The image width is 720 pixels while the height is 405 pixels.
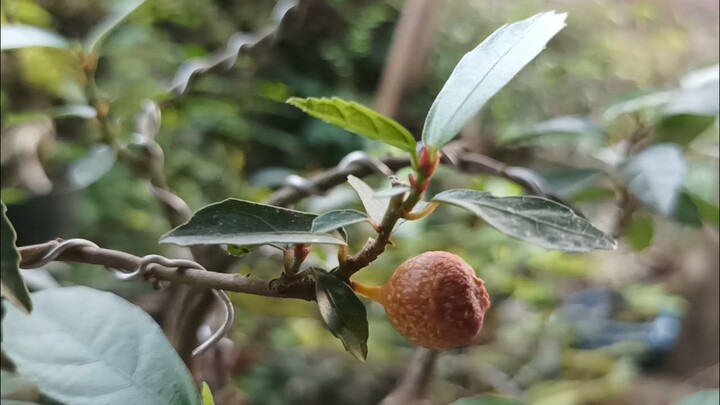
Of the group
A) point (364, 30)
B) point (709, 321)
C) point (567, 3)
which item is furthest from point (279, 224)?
point (567, 3)

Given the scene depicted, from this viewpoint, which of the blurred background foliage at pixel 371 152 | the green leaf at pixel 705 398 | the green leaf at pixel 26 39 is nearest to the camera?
the green leaf at pixel 705 398

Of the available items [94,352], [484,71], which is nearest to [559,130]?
[484,71]

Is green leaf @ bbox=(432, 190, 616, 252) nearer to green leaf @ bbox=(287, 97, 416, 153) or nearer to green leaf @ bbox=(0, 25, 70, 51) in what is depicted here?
green leaf @ bbox=(287, 97, 416, 153)

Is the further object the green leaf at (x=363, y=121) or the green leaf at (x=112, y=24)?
the green leaf at (x=112, y=24)

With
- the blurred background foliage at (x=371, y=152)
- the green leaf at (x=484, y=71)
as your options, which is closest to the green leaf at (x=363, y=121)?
the green leaf at (x=484, y=71)

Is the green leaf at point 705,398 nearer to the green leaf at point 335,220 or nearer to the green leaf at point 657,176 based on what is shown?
the green leaf at point 657,176

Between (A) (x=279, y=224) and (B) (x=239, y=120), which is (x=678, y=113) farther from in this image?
(B) (x=239, y=120)

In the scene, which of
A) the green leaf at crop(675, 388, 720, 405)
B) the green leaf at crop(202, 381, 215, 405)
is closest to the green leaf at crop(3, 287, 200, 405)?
the green leaf at crop(202, 381, 215, 405)
